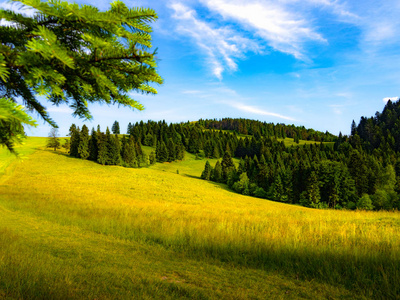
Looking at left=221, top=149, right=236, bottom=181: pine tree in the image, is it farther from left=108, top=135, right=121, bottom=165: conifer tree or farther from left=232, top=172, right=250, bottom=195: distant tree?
left=108, top=135, right=121, bottom=165: conifer tree

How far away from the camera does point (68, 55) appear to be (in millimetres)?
A: 1532

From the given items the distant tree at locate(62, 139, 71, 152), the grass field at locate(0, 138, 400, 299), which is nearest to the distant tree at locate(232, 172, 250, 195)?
the distant tree at locate(62, 139, 71, 152)

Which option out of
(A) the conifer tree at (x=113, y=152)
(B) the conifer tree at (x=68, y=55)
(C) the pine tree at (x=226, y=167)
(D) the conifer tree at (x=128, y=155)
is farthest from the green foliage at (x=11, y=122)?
(C) the pine tree at (x=226, y=167)

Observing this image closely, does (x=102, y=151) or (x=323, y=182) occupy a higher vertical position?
(x=102, y=151)

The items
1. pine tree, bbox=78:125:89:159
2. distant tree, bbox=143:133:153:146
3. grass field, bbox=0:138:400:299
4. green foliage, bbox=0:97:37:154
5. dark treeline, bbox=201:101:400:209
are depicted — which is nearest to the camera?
green foliage, bbox=0:97:37:154

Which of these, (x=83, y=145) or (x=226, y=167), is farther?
(x=226, y=167)

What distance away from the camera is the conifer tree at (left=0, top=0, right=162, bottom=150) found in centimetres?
138

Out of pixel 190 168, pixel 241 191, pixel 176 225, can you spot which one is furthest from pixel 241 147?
pixel 176 225

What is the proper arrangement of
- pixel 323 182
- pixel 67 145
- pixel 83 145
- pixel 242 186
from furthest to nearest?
pixel 67 145 → pixel 242 186 → pixel 83 145 → pixel 323 182

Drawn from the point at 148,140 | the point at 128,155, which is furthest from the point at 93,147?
the point at 148,140

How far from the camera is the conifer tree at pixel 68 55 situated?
1382mm

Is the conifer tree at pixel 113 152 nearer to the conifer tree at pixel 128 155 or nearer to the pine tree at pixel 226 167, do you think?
the conifer tree at pixel 128 155

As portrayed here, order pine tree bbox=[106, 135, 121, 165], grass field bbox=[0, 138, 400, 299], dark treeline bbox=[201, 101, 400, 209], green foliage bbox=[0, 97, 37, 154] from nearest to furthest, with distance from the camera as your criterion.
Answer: green foliage bbox=[0, 97, 37, 154]
grass field bbox=[0, 138, 400, 299]
dark treeline bbox=[201, 101, 400, 209]
pine tree bbox=[106, 135, 121, 165]

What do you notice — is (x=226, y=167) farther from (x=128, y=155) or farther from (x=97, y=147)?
(x=97, y=147)
